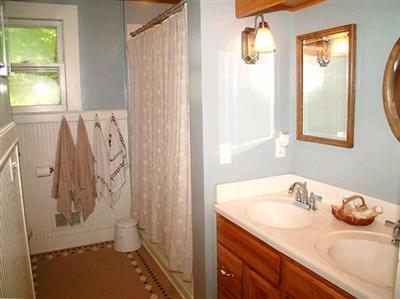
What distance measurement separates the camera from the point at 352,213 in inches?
65.2

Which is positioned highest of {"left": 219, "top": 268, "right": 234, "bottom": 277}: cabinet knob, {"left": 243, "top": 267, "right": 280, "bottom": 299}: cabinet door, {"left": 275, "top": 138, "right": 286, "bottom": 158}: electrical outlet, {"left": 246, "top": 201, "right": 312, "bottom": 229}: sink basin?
{"left": 275, "top": 138, "right": 286, "bottom": 158}: electrical outlet

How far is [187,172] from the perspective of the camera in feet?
7.18

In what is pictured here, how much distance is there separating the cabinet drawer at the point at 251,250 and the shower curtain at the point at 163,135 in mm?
393

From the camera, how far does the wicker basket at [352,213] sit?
1618mm

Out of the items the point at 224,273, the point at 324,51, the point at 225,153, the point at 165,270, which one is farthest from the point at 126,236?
the point at 324,51

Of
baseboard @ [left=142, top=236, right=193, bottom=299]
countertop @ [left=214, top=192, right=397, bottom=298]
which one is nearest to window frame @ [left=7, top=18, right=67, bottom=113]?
baseboard @ [left=142, top=236, right=193, bottom=299]

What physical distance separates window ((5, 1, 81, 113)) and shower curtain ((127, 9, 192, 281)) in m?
0.55

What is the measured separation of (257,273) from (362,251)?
488mm

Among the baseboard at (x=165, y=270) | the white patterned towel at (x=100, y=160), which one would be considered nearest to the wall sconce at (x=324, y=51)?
the baseboard at (x=165, y=270)

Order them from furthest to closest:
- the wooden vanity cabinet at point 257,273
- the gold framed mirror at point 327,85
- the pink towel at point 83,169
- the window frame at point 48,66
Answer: the pink towel at point 83,169
the window frame at point 48,66
the gold framed mirror at point 327,85
the wooden vanity cabinet at point 257,273

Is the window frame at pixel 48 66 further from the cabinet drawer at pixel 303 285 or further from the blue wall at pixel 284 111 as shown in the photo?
the cabinet drawer at pixel 303 285

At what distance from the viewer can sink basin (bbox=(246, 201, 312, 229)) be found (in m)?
1.92

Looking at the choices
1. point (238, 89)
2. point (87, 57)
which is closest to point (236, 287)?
point (238, 89)

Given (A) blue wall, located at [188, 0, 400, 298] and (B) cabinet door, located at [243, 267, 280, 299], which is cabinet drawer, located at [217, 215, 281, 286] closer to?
(B) cabinet door, located at [243, 267, 280, 299]
